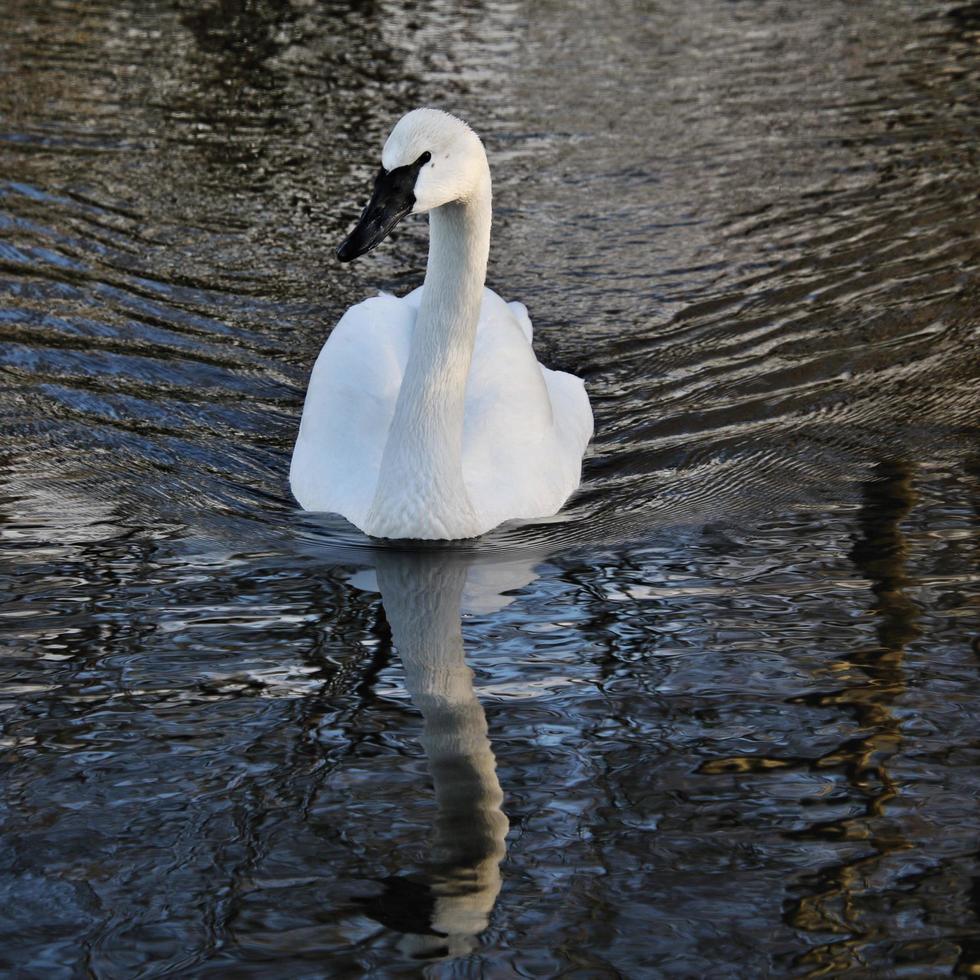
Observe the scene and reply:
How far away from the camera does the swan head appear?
19.5 feet

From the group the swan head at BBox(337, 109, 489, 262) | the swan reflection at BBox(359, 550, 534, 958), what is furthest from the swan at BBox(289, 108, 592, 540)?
the swan reflection at BBox(359, 550, 534, 958)

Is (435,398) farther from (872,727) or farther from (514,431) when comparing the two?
(872,727)

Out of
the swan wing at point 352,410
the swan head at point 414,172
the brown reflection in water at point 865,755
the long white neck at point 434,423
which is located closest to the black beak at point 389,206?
the swan head at point 414,172

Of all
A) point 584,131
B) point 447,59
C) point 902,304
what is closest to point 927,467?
point 902,304

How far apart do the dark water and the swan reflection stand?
16mm

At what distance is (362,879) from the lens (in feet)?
13.9

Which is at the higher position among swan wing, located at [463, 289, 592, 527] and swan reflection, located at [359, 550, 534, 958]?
swan wing, located at [463, 289, 592, 527]

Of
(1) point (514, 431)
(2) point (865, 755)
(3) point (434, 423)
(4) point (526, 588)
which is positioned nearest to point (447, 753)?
(2) point (865, 755)

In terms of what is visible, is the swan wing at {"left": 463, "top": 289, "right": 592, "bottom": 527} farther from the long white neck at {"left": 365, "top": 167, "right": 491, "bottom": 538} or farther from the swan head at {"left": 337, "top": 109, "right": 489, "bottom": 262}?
the swan head at {"left": 337, "top": 109, "right": 489, "bottom": 262}

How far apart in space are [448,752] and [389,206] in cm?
207

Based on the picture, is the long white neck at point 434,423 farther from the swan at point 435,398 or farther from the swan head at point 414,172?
the swan head at point 414,172

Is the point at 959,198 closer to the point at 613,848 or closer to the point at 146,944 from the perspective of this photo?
the point at 613,848

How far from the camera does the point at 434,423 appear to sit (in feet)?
21.4

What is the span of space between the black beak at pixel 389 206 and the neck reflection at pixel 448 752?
4.06ft
